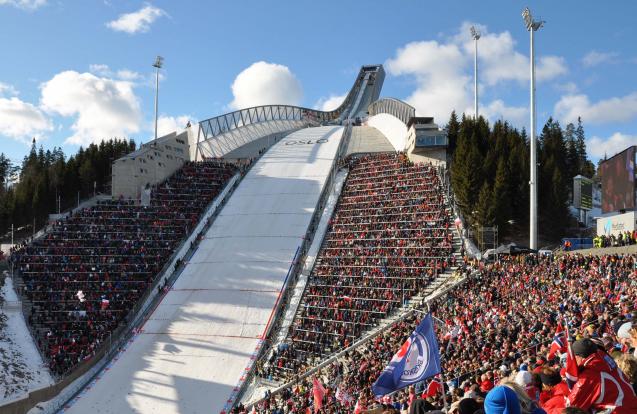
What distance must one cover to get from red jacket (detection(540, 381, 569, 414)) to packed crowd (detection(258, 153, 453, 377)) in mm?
19534

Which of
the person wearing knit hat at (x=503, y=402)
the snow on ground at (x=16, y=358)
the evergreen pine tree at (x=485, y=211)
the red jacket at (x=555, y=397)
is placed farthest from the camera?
the evergreen pine tree at (x=485, y=211)

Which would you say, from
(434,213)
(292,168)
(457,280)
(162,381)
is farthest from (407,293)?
(292,168)

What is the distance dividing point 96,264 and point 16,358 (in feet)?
32.5

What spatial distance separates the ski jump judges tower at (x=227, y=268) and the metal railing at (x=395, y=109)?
36 cm

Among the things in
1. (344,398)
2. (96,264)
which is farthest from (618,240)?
(96,264)

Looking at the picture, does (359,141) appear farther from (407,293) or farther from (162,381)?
(162,381)

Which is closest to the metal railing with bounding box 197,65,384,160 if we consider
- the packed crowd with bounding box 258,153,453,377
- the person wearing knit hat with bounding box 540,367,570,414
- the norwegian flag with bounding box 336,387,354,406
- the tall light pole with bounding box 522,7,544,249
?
the packed crowd with bounding box 258,153,453,377

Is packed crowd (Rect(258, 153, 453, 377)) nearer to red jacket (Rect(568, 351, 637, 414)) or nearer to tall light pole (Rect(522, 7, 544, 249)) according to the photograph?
tall light pole (Rect(522, 7, 544, 249))

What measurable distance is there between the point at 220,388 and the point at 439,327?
9145mm

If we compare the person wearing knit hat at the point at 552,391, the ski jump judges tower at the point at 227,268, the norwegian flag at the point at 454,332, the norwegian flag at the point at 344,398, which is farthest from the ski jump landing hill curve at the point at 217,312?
the person wearing knit hat at the point at 552,391

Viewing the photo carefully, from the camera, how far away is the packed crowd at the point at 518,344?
175 inches

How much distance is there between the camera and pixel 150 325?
2975 cm

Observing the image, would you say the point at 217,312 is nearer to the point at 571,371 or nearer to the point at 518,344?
the point at 518,344

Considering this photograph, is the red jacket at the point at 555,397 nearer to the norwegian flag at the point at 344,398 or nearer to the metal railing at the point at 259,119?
the norwegian flag at the point at 344,398
